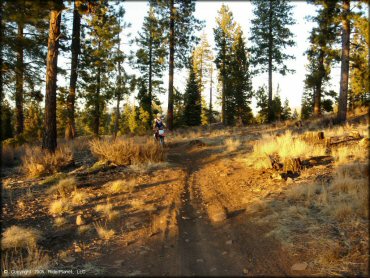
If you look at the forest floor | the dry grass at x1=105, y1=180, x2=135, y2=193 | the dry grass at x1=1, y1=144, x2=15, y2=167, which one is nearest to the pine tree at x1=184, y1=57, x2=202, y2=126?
the dry grass at x1=1, y1=144, x2=15, y2=167

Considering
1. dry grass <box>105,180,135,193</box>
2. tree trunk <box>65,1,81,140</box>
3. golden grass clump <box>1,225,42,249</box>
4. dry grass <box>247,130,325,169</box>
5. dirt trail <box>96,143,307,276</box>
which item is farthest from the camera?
tree trunk <box>65,1,81,140</box>

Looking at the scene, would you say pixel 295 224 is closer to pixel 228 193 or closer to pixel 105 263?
pixel 228 193

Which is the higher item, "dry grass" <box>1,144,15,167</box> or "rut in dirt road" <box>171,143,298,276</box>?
"dry grass" <box>1,144,15,167</box>

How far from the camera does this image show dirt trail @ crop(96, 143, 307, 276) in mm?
4371

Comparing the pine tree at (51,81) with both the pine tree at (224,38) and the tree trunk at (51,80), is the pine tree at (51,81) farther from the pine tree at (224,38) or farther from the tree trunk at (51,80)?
the pine tree at (224,38)

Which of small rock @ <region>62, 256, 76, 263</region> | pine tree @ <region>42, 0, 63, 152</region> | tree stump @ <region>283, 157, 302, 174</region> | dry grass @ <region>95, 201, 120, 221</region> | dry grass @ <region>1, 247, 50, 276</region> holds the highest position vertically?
pine tree @ <region>42, 0, 63, 152</region>

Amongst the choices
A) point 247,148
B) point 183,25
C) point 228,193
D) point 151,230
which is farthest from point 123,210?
point 183,25

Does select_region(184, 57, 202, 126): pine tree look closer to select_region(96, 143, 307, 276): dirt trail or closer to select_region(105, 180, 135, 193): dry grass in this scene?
select_region(105, 180, 135, 193): dry grass

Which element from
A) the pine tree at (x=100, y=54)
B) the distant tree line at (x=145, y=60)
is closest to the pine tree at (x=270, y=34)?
the distant tree line at (x=145, y=60)

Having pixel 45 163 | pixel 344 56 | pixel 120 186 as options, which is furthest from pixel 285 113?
pixel 120 186

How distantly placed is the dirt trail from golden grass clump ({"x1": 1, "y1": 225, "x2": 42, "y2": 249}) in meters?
1.62

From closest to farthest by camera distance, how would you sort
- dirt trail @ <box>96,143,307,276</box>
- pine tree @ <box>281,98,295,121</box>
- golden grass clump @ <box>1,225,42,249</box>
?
dirt trail @ <box>96,143,307,276</box>, golden grass clump @ <box>1,225,42,249</box>, pine tree @ <box>281,98,295,121</box>

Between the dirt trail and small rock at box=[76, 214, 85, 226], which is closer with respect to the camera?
the dirt trail

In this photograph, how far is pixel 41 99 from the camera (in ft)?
47.5
